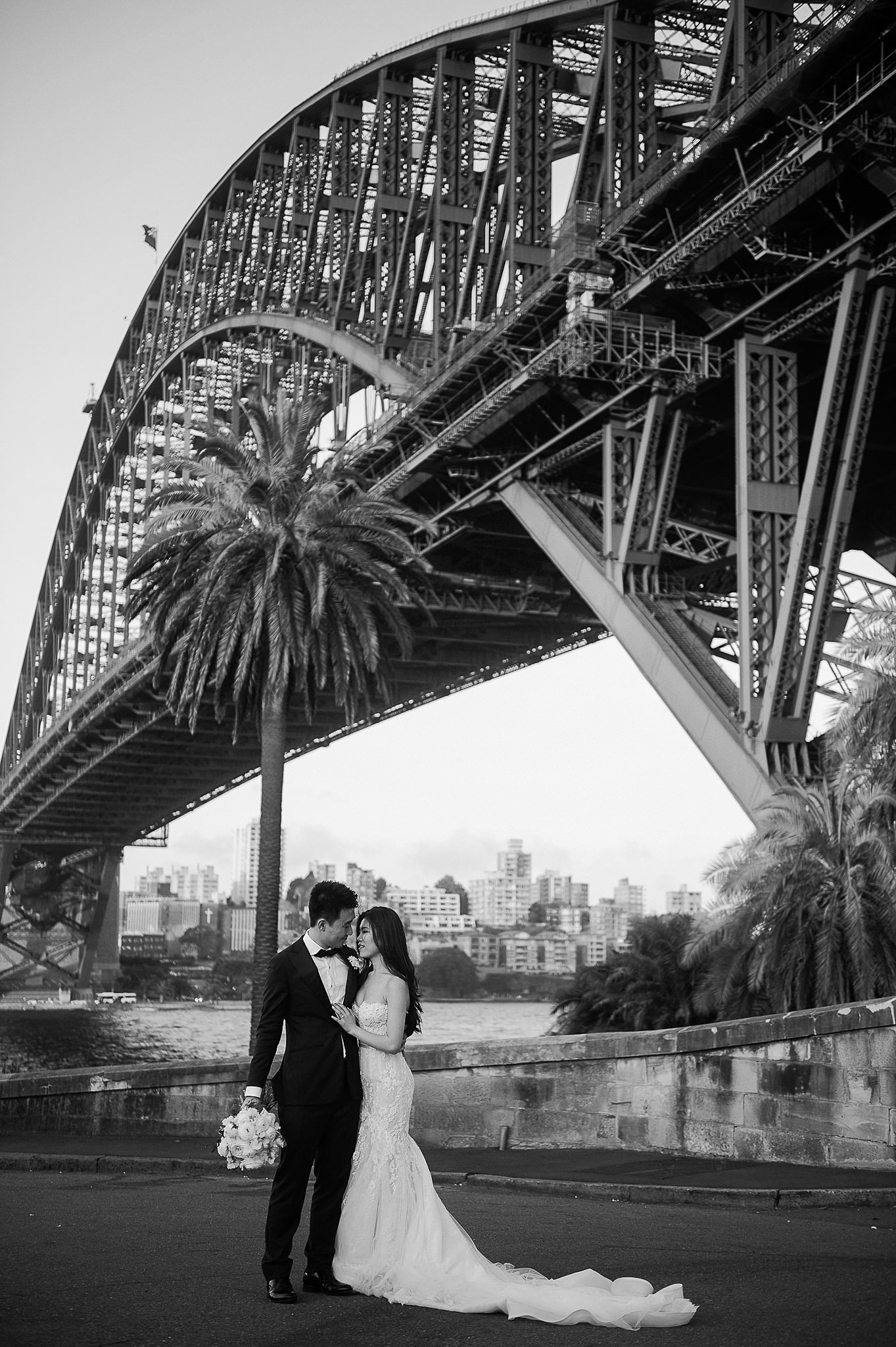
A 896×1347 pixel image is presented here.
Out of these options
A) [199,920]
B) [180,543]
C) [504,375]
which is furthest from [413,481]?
[199,920]

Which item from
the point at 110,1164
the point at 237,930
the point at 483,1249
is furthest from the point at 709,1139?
the point at 237,930

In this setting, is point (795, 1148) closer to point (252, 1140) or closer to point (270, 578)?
point (252, 1140)

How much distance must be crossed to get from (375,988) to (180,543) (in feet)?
73.9

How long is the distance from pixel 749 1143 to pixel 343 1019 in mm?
5743

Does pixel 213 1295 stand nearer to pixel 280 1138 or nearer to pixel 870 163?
pixel 280 1138

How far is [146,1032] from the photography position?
90312 mm

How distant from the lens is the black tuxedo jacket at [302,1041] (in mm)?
6703

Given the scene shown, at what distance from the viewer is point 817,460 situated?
22.1 m

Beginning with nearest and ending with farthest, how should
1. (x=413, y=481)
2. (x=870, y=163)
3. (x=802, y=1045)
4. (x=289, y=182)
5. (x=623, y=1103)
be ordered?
(x=802, y=1045) < (x=623, y=1103) < (x=870, y=163) < (x=413, y=481) < (x=289, y=182)

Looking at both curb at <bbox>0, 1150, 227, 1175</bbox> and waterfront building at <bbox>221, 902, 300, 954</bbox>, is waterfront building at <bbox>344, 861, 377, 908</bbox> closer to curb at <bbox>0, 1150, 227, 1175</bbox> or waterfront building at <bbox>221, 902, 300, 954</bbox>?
waterfront building at <bbox>221, 902, 300, 954</bbox>

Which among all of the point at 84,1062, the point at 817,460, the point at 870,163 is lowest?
the point at 84,1062

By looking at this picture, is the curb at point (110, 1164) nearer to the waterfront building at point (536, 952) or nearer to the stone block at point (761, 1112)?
the stone block at point (761, 1112)

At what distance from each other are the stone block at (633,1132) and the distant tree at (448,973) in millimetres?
141739

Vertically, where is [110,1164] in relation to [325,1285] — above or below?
below
